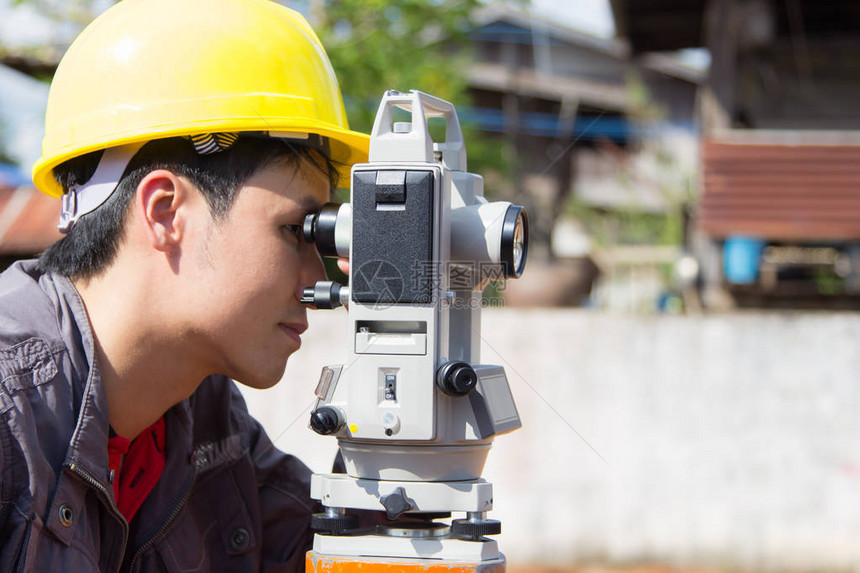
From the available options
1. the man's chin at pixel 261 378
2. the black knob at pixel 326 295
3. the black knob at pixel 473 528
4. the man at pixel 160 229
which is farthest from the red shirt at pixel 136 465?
the black knob at pixel 473 528

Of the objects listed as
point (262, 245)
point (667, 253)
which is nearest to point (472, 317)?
point (262, 245)

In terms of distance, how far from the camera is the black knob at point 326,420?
1495 mm

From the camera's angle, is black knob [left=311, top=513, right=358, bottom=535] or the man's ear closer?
black knob [left=311, top=513, right=358, bottom=535]

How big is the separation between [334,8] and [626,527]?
439cm

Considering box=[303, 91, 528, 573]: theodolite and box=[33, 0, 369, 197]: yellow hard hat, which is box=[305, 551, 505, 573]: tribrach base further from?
box=[33, 0, 369, 197]: yellow hard hat

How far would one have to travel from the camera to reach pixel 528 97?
12867mm

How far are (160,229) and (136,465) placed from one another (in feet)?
1.73

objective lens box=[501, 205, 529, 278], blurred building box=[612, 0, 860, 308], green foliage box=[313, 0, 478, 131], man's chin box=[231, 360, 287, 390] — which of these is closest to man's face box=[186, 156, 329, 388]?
man's chin box=[231, 360, 287, 390]

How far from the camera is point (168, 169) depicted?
67.9 inches

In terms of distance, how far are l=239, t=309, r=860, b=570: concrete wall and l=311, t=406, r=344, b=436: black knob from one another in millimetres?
3842

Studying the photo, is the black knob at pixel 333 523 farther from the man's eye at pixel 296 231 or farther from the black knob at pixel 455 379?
the man's eye at pixel 296 231

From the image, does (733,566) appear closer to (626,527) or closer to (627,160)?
(626,527)

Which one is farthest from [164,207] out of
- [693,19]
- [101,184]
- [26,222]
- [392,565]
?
[26,222]

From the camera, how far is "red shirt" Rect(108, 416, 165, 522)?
1867 millimetres
